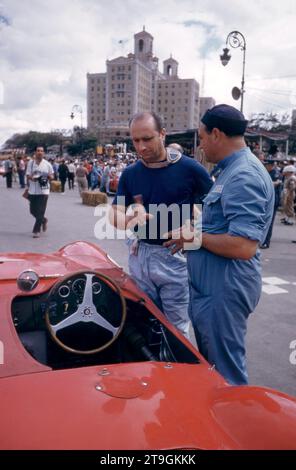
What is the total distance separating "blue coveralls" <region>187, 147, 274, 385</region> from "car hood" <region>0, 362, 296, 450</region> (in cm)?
46

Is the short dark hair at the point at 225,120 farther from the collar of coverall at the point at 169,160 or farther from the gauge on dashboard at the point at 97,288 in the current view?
the gauge on dashboard at the point at 97,288

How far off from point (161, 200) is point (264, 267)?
4.87 meters

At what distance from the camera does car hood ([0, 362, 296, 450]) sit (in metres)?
1.49

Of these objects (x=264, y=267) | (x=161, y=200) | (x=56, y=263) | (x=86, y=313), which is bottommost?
(x=264, y=267)

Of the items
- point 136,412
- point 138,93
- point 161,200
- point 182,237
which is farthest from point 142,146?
point 138,93

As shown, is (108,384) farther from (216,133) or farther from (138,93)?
(138,93)

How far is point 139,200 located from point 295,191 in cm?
1027

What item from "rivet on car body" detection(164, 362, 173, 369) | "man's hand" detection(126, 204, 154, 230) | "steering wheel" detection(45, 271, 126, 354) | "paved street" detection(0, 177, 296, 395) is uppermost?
"man's hand" detection(126, 204, 154, 230)

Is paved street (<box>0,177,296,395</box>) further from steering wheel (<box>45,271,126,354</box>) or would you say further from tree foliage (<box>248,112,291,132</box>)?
tree foliage (<box>248,112,291,132</box>)

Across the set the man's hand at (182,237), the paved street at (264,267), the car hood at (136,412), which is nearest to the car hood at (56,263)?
the man's hand at (182,237)

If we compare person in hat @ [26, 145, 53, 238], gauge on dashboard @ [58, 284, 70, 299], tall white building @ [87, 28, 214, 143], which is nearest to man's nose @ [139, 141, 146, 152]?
gauge on dashboard @ [58, 284, 70, 299]

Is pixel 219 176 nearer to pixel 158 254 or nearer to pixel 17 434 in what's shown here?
pixel 158 254

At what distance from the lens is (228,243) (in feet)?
7.14
